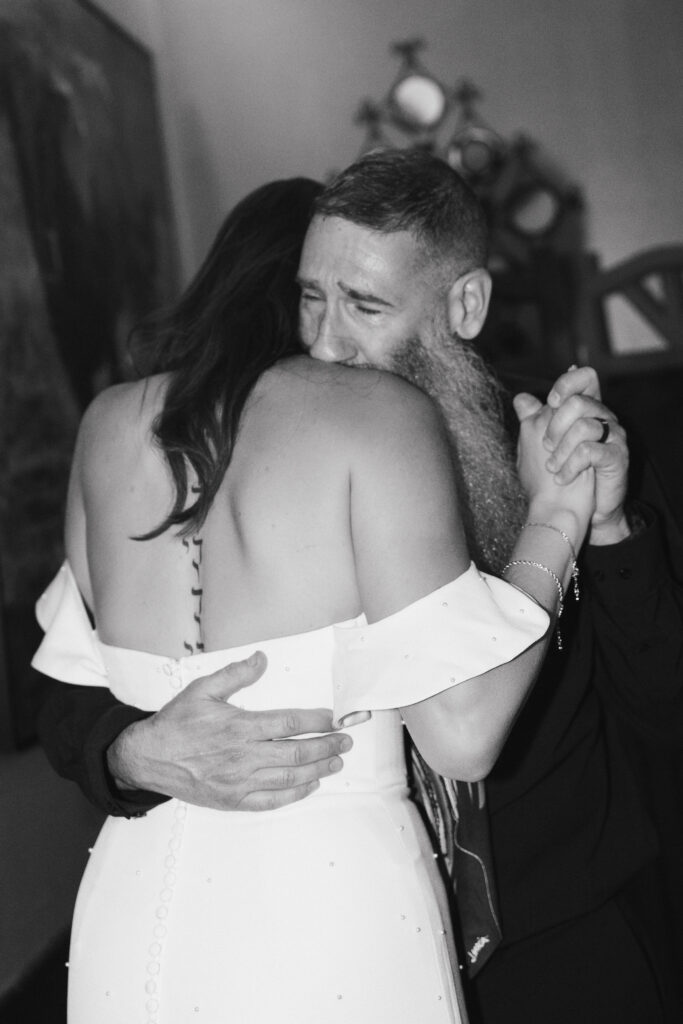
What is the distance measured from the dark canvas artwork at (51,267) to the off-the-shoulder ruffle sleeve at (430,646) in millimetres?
1514

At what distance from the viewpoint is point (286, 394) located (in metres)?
1.30

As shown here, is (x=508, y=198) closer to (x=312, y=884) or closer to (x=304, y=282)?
(x=304, y=282)

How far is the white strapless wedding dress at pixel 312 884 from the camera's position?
119 cm

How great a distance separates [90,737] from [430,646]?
1.89 ft

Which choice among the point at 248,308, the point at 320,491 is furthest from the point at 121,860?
the point at 248,308

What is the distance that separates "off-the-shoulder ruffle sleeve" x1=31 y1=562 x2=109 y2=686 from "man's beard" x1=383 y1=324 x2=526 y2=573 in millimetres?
608

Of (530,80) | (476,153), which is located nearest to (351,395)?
(476,153)

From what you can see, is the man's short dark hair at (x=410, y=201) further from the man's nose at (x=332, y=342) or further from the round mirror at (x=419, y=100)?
the round mirror at (x=419, y=100)

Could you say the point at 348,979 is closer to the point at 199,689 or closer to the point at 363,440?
the point at 199,689

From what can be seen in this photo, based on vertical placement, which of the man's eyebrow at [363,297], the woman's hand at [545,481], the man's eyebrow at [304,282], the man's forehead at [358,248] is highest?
the man's forehead at [358,248]

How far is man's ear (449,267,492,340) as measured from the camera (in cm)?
176

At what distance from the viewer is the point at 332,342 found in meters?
1.62

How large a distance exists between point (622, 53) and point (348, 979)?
17.0ft

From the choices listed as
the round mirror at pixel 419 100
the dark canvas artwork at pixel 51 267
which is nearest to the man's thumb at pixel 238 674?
the dark canvas artwork at pixel 51 267
